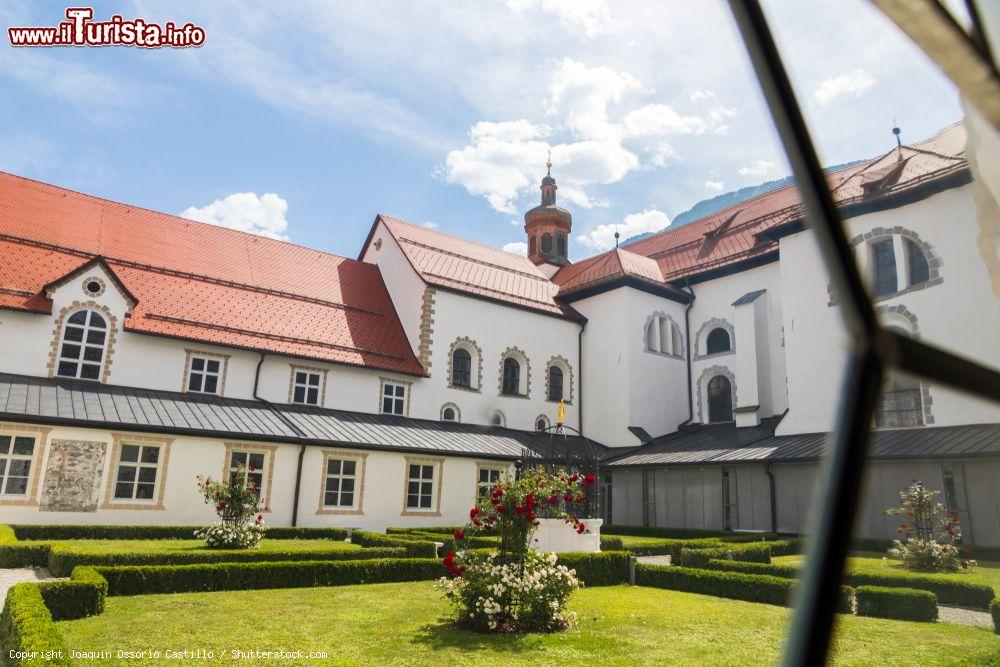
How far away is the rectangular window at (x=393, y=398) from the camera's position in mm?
25538

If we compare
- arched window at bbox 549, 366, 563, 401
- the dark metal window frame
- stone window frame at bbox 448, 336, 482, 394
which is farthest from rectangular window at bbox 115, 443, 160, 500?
the dark metal window frame

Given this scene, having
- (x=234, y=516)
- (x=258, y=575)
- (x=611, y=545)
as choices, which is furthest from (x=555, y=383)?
(x=258, y=575)

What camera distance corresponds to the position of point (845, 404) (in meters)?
0.65

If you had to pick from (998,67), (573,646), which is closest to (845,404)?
(998,67)

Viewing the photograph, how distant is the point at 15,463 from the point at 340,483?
8514 mm

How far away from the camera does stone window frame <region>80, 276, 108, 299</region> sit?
1978 cm

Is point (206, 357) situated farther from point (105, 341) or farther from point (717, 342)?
point (717, 342)

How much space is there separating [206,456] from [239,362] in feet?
14.4

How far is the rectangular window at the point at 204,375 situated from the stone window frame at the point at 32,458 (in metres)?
5.12

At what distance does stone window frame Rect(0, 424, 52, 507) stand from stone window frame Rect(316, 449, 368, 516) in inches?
286

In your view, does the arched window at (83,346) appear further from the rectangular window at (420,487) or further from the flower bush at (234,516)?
the rectangular window at (420,487)

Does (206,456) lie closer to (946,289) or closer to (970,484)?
(946,289)

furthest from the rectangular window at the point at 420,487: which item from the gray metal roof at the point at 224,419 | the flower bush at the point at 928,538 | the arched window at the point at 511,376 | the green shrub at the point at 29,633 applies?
the green shrub at the point at 29,633

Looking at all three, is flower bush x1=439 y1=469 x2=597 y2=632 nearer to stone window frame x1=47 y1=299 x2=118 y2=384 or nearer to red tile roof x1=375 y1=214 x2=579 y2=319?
stone window frame x1=47 y1=299 x2=118 y2=384
